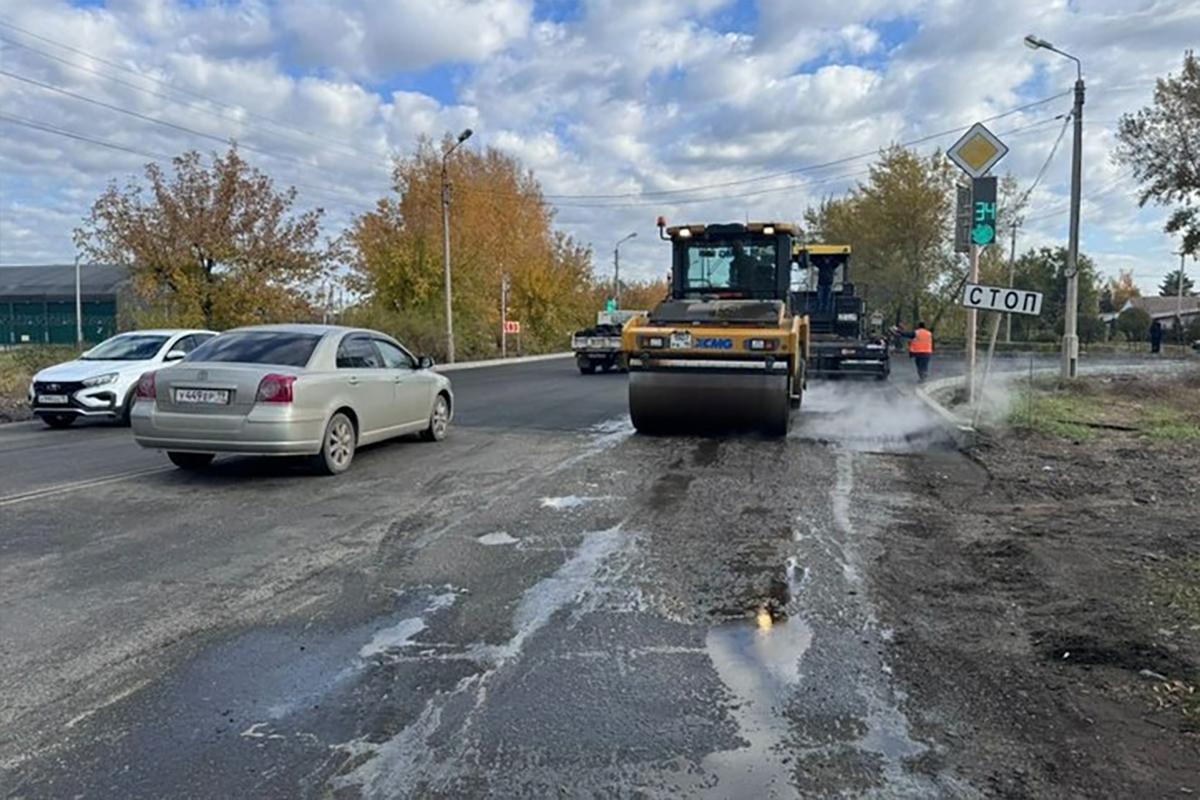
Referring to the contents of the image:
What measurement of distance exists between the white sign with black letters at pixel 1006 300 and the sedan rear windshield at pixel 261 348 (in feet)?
30.0

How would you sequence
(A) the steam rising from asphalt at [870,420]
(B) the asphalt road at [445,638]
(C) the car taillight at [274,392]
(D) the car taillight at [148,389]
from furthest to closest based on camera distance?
1. (A) the steam rising from asphalt at [870,420]
2. (D) the car taillight at [148,389]
3. (C) the car taillight at [274,392]
4. (B) the asphalt road at [445,638]

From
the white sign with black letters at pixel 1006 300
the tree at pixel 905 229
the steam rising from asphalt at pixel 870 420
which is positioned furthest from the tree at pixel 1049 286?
the white sign with black letters at pixel 1006 300

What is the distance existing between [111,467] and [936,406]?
13.1 metres

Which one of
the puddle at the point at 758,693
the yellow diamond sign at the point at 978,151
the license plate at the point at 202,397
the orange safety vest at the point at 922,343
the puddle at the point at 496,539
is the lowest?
the puddle at the point at 758,693

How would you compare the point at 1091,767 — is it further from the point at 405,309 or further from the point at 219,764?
the point at 405,309

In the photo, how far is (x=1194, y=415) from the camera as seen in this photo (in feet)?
48.5

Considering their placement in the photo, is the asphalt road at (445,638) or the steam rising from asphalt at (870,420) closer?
the asphalt road at (445,638)

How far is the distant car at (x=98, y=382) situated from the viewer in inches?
537

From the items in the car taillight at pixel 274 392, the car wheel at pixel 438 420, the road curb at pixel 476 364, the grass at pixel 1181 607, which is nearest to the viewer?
the grass at pixel 1181 607

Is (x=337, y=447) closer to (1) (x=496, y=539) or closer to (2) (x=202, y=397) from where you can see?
(2) (x=202, y=397)

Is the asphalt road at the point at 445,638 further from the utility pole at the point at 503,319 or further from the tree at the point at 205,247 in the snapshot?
the utility pole at the point at 503,319

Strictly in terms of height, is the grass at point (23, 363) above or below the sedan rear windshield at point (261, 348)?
below

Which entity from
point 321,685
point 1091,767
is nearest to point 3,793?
point 321,685

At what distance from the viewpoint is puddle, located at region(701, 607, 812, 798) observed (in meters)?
3.27
